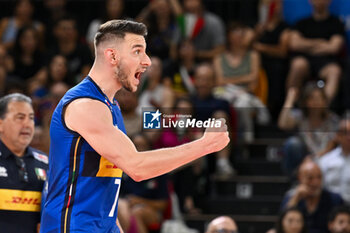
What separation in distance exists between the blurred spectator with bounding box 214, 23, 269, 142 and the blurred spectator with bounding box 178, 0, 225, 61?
1.99 ft

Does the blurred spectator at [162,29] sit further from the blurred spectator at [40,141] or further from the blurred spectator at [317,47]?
the blurred spectator at [40,141]

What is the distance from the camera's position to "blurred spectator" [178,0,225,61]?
451 inches

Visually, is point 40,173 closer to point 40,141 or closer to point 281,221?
point 281,221

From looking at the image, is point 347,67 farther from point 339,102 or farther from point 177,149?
point 177,149

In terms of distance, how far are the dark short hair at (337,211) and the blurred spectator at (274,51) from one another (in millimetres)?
3032

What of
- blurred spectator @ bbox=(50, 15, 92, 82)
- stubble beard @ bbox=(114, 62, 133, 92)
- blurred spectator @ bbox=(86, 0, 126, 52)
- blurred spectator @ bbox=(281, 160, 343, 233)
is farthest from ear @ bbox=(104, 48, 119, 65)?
blurred spectator @ bbox=(86, 0, 126, 52)

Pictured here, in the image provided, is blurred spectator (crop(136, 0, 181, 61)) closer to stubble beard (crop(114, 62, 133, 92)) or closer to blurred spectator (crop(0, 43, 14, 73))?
blurred spectator (crop(0, 43, 14, 73))

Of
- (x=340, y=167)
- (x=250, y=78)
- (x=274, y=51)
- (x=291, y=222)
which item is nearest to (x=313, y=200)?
(x=340, y=167)

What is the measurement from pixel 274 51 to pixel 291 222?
3939mm

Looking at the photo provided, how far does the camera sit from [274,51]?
1107 cm

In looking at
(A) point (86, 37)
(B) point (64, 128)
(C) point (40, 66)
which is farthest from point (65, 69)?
(B) point (64, 128)

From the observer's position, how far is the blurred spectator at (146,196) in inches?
349

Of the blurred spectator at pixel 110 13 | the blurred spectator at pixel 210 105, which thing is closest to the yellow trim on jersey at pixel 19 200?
the blurred spectator at pixel 210 105

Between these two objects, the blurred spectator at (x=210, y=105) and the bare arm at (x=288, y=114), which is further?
the bare arm at (x=288, y=114)
